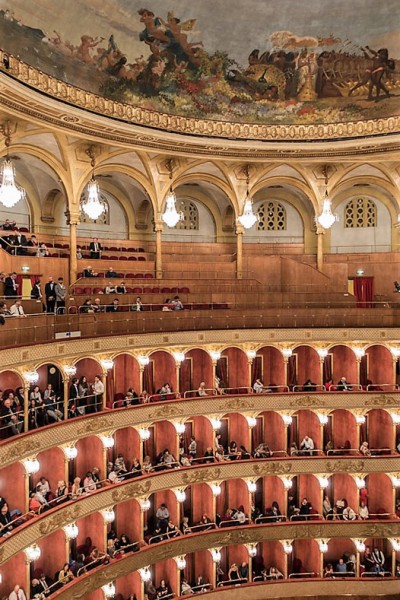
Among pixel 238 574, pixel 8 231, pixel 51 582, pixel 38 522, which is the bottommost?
pixel 238 574

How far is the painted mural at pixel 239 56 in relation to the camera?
17516mm

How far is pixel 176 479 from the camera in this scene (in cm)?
1816

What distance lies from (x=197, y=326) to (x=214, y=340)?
2.55ft

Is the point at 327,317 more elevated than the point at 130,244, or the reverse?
the point at 130,244

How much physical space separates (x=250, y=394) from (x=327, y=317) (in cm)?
411

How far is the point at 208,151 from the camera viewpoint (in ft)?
70.0

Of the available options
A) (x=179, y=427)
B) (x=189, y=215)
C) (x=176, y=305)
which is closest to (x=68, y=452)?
(x=179, y=427)

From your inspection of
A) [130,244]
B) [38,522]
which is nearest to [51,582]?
[38,522]

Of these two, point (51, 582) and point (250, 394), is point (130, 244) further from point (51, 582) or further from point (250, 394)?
point (51, 582)

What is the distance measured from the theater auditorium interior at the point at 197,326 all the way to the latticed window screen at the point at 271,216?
339 cm

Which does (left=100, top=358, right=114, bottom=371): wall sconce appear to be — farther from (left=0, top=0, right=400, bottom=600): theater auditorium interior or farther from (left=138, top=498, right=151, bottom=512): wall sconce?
(left=138, top=498, right=151, bottom=512): wall sconce

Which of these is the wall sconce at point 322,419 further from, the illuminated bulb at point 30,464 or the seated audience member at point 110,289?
the illuminated bulb at point 30,464

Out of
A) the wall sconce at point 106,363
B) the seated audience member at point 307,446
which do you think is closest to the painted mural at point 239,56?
the wall sconce at point 106,363

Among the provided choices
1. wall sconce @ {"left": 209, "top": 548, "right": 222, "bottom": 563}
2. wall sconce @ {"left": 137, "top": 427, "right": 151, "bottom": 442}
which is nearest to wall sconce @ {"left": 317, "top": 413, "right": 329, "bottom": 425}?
wall sconce @ {"left": 209, "top": 548, "right": 222, "bottom": 563}
